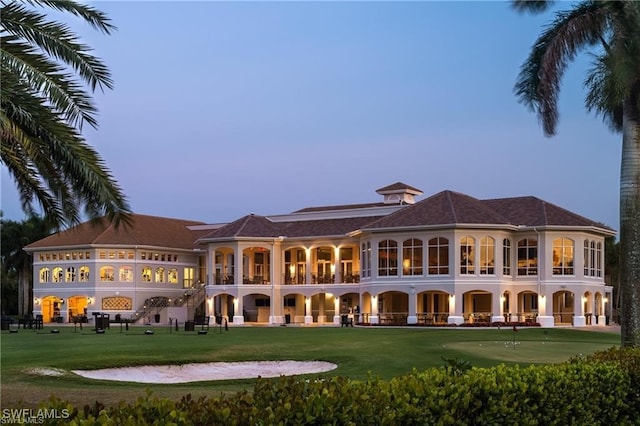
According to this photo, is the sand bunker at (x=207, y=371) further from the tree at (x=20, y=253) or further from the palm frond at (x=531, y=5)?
the tree at (x=20, y=253)

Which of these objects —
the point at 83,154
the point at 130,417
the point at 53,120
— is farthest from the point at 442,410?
the point at 53,120

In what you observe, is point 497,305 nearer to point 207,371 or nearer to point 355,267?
point 355,267

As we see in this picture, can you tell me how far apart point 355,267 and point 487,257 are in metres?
12.6

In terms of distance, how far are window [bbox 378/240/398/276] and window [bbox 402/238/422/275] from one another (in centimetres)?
66

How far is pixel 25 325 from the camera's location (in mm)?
53031

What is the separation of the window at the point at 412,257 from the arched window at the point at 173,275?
2519 centimetres

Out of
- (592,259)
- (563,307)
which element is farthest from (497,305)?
(592,259)

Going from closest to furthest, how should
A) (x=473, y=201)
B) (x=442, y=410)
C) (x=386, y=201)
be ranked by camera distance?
1. (x=442, y=410)
2. (x=473, y=201)
3. (x=386, y=201)

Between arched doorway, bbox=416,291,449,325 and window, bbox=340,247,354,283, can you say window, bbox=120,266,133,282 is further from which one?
arched doorway, bbox=416,291,449,325

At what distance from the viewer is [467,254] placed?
50.4 meters

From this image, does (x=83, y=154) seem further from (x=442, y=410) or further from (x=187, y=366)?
(x=187, y=366)

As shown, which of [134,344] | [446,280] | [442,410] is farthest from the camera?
[446,280]

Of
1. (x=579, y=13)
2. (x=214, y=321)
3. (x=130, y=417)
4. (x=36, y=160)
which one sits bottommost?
(x=214, y=321)

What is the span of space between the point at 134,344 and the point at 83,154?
1991cm
